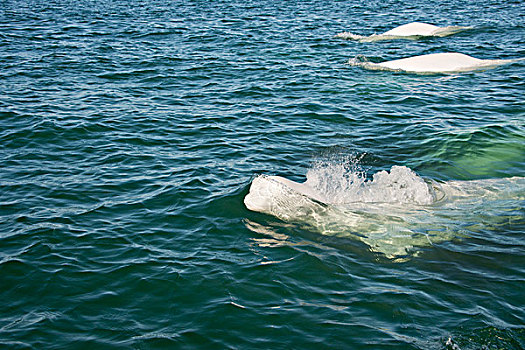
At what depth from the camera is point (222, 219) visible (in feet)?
25.6

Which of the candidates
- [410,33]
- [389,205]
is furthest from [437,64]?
[389,205]

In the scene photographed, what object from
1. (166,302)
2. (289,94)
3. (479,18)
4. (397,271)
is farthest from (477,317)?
(479,18)

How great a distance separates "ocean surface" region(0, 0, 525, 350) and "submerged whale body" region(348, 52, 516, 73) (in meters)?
0.36

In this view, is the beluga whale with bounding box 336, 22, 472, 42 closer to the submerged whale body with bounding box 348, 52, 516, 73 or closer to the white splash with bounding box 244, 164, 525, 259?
the submerged whale body with bounding box 348, 52, 516, 73

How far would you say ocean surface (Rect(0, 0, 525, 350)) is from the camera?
5.52 m

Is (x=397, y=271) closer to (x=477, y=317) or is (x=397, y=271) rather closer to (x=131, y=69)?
(x=477, y=317)

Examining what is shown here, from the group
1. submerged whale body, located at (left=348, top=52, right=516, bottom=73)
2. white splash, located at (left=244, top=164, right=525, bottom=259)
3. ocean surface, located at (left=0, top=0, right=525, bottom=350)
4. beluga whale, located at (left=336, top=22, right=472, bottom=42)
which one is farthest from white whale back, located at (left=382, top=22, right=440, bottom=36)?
white splash, located at (left=244, top=164, right=525, bottom=259)

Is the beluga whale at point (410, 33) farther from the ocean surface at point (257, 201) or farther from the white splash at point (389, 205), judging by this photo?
the white splash at point (389, 205)

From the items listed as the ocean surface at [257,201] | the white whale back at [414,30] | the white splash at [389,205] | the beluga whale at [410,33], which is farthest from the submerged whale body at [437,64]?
the white splash at [389,205]

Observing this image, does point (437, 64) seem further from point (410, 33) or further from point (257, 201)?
point (257, 201)

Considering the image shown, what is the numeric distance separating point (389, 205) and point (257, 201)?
2101 millimetres

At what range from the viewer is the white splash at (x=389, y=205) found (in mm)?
7223

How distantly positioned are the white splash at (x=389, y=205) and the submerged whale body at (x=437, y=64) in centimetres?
849

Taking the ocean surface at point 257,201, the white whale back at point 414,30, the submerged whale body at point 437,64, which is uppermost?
the white whale back at point 414,30
